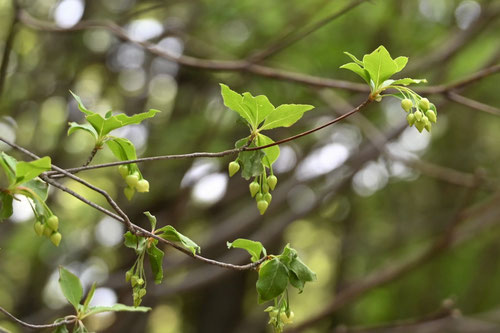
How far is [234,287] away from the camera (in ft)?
22.4

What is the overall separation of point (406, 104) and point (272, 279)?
Result: 1.55 feet

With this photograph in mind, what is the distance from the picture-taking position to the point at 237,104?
4.48 feet

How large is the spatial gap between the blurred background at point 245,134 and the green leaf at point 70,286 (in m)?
1.71

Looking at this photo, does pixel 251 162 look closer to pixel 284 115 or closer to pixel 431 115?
pixel 284 115

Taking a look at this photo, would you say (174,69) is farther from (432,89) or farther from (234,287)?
(432,89)

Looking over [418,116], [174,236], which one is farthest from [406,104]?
[174,236]

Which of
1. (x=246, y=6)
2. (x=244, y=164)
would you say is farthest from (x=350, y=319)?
(x=244, y=164)

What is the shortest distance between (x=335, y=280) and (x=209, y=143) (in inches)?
136

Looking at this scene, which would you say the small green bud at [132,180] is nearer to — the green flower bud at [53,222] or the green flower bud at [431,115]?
the green flower bud at [53,222]

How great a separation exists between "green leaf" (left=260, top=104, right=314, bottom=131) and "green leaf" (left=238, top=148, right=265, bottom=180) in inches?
2.5

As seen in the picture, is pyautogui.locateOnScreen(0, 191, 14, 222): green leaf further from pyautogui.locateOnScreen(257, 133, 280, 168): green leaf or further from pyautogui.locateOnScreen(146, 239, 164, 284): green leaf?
pyautogui.locateOnScreen(257, 133, 280, 168): green leaf

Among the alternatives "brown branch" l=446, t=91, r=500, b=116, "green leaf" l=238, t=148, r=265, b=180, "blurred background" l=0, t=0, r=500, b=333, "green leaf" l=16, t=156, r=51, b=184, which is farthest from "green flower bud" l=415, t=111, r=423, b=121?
"blurred background" l=0, t=0, r=500, b=333

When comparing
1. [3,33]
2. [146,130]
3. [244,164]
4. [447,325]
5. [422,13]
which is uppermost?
[422,13]

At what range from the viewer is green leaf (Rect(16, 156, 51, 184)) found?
43.9 inches
